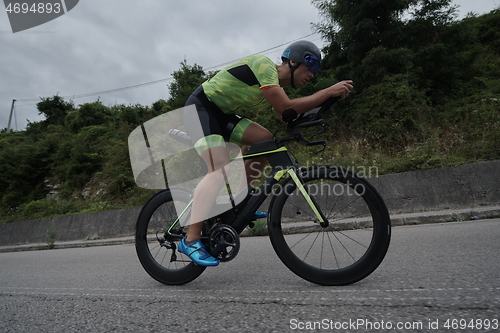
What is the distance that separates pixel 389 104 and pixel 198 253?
9.70 m

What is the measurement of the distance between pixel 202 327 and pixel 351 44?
12.4m

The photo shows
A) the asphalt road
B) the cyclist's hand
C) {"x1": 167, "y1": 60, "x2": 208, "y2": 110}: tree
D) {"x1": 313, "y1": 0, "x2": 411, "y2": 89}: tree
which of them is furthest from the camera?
{"x1": 167, "y1": 60, "x2": 208, "y2": 110}: tree

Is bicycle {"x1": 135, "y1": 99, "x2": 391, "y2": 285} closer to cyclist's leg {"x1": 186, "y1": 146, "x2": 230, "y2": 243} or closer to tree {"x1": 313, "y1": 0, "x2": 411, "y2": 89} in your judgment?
cyclist's leg {"x1": 186, "y1": 146, "x2": 230, "y2": 243}

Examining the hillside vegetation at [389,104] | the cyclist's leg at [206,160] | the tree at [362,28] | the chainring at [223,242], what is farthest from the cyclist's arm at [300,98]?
the tree at [362,28]

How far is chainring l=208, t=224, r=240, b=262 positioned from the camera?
7.38 ft

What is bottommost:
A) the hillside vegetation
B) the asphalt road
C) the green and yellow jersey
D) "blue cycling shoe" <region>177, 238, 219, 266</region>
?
the asphalt road

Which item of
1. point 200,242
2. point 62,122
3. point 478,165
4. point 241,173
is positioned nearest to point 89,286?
point 200,242

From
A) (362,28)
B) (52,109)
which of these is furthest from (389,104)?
(52,109)

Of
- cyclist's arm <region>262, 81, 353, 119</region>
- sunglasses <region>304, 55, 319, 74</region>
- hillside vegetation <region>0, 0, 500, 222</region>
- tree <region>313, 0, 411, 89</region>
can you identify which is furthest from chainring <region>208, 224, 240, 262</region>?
tree <region>313, 0, 411, 89</region>

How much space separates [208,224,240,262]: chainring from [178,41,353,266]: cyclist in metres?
0.05

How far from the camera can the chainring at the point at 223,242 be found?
2.25m

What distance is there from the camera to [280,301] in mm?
1728

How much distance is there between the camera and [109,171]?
44.3 feet

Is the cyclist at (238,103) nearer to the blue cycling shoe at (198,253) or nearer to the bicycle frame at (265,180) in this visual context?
the blue cycling shoe at (198,253)
